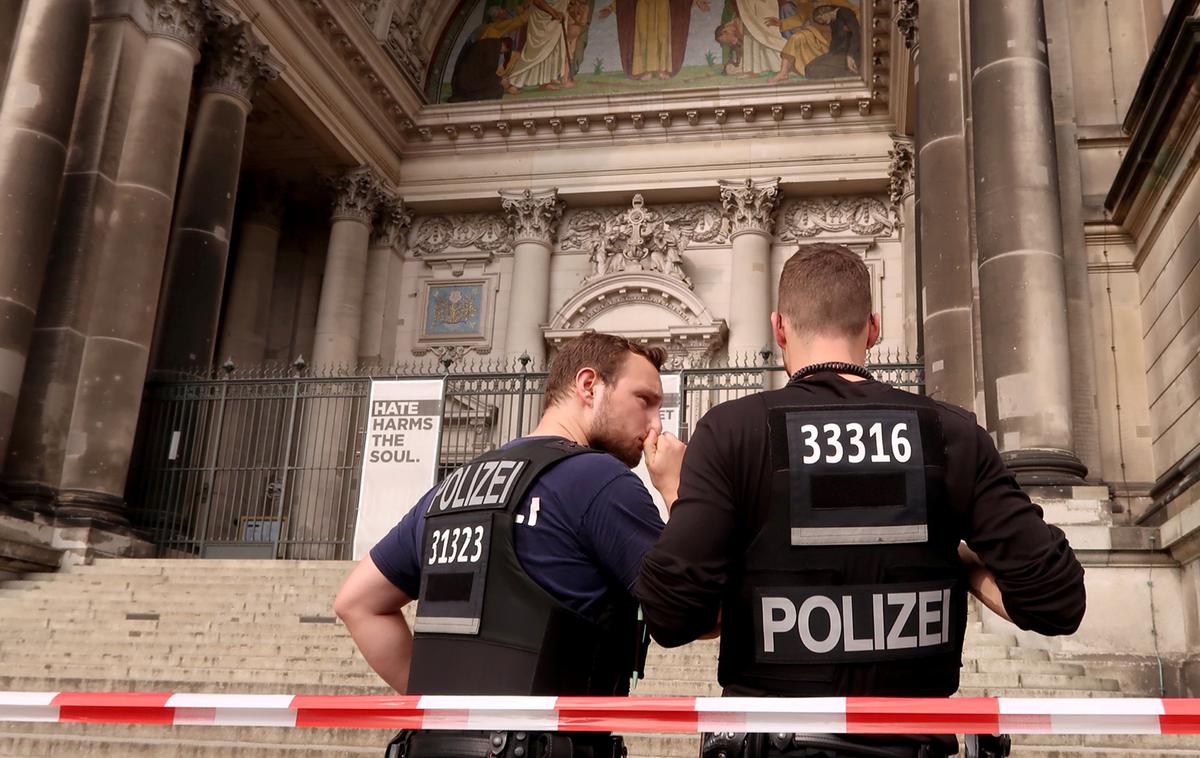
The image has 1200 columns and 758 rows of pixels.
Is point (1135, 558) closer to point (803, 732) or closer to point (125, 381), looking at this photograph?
point (803, 732)

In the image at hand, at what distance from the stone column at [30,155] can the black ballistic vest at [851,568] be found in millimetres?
11702

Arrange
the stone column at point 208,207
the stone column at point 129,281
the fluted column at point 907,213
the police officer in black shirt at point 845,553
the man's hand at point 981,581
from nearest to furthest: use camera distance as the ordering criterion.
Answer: the police officer in black shirt at point 845,553 < the man's hand at point 981,581 < the stone column at point 129,281 < the stone column at point 208,207 < the fluted column at point 907,213

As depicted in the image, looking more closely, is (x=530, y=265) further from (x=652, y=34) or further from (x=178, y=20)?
(x=178, y=20)

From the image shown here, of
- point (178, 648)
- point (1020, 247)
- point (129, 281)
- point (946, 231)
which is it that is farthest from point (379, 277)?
point (1020, 247)

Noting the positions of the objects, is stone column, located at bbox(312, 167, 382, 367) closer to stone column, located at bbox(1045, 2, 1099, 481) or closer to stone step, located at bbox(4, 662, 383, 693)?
stone step, located at bbox(4, 662, 383, 693)

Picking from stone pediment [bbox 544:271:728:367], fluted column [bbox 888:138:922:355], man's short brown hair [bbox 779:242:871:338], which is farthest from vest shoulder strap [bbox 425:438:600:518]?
stone pediment [bbox 544:271:728:367]

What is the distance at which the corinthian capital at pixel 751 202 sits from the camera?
21.0 meters

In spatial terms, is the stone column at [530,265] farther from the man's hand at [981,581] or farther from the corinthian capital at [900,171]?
the man's hand at [981,581]

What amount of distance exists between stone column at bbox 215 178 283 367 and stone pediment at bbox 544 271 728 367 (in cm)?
580

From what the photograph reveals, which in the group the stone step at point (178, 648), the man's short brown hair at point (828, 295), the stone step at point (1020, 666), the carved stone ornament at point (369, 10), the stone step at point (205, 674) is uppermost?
the carved stone ornament at point (369, 10)

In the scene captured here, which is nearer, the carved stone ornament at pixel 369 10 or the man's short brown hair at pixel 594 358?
the man's short brown hair at pixel 594 358

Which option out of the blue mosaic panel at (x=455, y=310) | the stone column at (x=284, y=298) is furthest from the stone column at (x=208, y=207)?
the blue mosaic panel at (x=455, y=310)

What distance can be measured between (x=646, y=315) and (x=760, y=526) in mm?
19011

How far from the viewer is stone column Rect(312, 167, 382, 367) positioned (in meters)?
21.0
